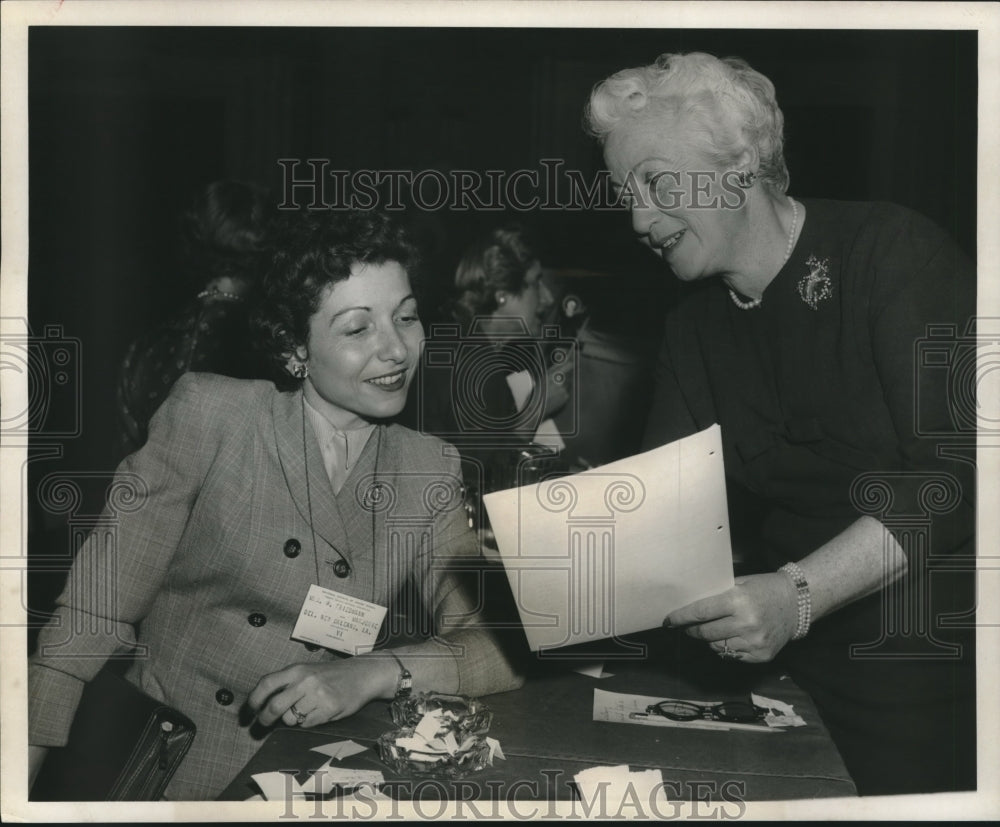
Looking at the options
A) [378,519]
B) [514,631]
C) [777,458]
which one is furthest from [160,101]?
[777,458]

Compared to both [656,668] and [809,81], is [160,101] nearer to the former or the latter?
[809,81]

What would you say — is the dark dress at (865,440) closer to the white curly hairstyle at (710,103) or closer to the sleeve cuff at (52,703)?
the white curly hairstyle at (710,103)

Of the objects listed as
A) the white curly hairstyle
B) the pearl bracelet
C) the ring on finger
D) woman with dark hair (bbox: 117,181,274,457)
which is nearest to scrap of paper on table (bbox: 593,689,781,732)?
the ring on finger

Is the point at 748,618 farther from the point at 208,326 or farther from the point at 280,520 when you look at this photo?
the point at 208,326

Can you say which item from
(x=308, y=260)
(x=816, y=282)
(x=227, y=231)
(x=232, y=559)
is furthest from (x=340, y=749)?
(x=816, y=282)

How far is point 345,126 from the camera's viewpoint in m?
2.16

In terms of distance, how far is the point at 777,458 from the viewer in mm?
2139

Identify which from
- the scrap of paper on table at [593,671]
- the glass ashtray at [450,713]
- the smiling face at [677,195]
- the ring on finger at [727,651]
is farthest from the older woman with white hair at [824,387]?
the glass ashtray at [450,713]

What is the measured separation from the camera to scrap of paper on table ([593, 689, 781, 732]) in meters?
1.87

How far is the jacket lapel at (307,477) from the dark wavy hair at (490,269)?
43 cm

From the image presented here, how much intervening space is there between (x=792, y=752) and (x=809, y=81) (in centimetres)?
143

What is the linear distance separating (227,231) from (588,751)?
1331 millimetres

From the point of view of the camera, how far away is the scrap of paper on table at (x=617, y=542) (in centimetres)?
189

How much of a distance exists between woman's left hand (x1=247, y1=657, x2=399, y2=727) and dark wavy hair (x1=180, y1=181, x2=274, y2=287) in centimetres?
87
